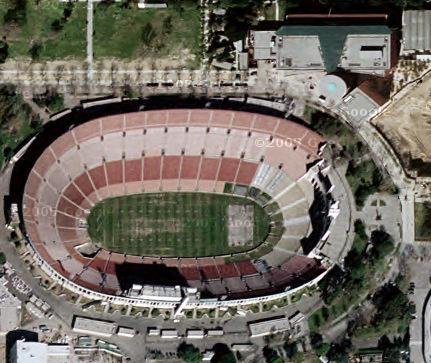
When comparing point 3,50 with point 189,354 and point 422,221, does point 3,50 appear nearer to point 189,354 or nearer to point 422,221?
point 189,354

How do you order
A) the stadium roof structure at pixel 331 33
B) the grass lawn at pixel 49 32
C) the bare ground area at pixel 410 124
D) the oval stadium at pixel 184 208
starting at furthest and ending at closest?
1. the bare ground area at pixel 410 124
2. the grass lawn at pixel 49 32
3. the stadium roof structure at pixel 331 33
4. the oval stadium at pixel 184 208

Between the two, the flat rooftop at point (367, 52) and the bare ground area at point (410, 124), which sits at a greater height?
the flat rooftop at point (367, 52)

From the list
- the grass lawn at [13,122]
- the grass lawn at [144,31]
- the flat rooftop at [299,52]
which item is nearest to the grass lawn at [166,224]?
the grass lawn at [13,122]

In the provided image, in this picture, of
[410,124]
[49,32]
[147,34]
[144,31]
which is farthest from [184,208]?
[410,124]

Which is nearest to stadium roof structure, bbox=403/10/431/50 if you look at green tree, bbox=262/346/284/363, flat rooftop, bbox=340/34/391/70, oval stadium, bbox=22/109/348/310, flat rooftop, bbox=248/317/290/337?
flat rooftop, bbox=340/34/391/70

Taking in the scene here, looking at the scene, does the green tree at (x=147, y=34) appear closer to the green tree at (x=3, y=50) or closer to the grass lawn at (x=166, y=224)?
the green tree at (x=3, y=50)

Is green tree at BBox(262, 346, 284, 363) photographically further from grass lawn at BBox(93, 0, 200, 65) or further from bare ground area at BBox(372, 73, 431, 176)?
grass lawn at BBox(93, 0, 200, 65)
